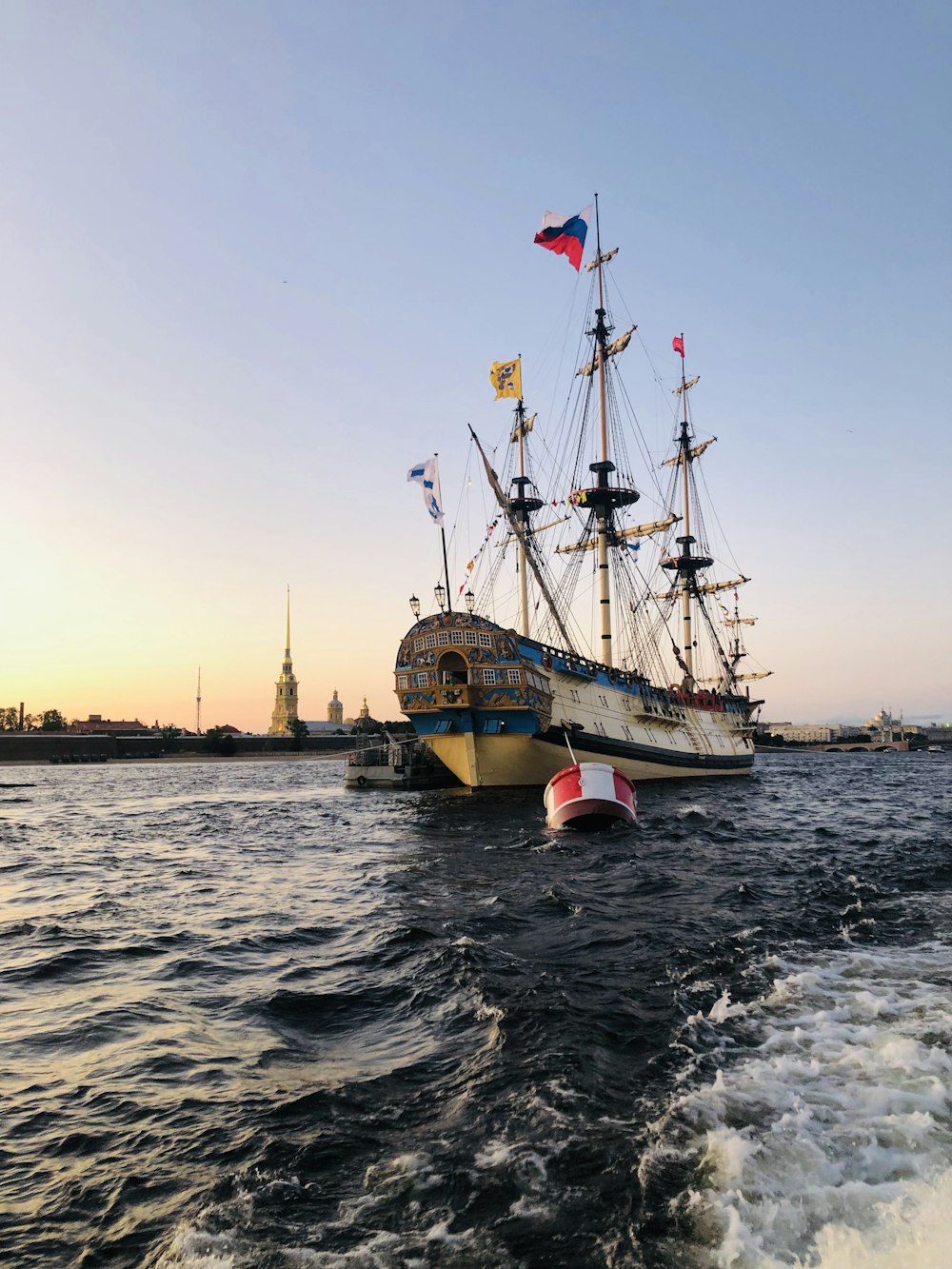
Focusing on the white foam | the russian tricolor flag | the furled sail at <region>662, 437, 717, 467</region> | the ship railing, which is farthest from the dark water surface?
the furled sail at <region>662, 437, 717, 467</region>

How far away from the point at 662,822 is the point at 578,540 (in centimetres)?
3640

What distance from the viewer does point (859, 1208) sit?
4387mm

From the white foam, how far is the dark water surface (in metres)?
0.02

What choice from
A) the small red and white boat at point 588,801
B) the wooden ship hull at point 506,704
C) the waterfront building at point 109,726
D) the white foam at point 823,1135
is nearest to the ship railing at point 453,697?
the wooden ship hull at point 506,704

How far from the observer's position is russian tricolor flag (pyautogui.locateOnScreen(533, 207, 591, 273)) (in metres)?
38.3

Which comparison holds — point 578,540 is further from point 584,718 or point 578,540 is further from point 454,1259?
point 454,1259

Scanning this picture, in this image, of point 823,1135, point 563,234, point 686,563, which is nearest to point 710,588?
point 686,563

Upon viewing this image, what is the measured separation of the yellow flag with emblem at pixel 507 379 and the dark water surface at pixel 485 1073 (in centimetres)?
4293

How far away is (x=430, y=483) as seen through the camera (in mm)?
39875

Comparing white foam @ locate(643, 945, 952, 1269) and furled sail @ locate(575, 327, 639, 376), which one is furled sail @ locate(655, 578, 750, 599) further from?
white foam @ locate(643, 945, 952, 1269)

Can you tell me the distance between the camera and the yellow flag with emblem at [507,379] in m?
52.9

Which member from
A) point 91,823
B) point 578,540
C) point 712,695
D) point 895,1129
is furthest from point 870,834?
point 712,695

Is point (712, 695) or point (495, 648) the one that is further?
point (712, 695)

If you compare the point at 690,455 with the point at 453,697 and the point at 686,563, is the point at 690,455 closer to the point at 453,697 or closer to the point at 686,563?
the point at 686,563
